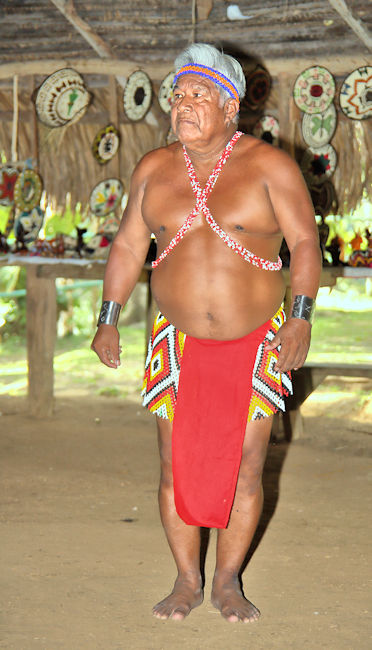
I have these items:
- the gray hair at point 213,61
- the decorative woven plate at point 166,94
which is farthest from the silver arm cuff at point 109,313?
the decorative woven plate at point 166,94

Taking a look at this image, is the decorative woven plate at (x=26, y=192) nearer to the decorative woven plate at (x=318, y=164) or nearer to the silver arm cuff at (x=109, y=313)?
the decorative woven plate at (x=318, y=164)

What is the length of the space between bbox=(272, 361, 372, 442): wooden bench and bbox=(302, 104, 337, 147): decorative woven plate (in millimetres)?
1494

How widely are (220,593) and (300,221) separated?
4.31 feet

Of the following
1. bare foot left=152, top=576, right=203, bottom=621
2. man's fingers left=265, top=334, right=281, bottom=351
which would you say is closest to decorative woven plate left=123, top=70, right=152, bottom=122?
man's fingers left=265, top=334, right=281, bottom=351

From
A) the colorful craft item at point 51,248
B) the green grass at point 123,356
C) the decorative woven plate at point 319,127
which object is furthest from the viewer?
the green grass at point 123,356

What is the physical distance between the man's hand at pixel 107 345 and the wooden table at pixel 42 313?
2.75 meters

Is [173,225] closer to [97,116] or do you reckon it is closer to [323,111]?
[323,111]

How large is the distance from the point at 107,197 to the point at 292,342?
12.1 ft

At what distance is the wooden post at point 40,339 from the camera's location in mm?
5777

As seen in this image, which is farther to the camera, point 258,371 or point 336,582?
point 336,582

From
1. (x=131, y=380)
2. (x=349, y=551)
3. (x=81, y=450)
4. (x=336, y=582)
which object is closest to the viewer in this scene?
(x=336, y=582)

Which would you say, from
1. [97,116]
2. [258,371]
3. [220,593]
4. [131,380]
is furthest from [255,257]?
[131,380]

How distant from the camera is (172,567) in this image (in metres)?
3.32

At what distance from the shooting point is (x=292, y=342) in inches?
102
